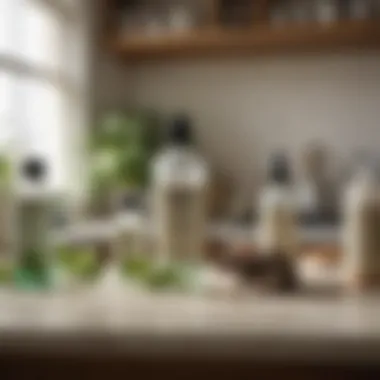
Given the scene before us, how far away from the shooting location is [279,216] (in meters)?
1.38

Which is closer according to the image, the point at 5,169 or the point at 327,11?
the point at 5,169

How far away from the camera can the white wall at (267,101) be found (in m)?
3.39

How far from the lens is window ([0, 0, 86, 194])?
271 cm

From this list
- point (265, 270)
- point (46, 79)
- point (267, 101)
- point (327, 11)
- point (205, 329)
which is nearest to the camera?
point (205, 329)

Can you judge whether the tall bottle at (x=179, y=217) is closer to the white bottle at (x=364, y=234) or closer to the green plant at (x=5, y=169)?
A: the white bottle at (x=364, y=234)

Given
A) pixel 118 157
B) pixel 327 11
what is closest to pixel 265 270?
pixel 118 157

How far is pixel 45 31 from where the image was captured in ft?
10.0

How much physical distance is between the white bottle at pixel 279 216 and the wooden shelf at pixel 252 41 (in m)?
1.88

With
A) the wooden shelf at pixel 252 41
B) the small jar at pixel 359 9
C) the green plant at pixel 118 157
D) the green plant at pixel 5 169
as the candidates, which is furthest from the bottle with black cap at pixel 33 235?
the small jar at pixel 359 9

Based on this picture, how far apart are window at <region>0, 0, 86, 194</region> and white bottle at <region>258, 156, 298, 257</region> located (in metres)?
1.42

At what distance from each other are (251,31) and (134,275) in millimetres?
2131

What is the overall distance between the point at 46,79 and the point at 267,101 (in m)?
1.01

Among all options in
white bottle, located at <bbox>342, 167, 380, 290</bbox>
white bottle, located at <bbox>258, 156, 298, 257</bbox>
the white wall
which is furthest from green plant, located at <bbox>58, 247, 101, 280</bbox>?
the white wall

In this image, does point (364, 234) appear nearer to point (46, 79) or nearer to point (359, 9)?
point (46, 79)
